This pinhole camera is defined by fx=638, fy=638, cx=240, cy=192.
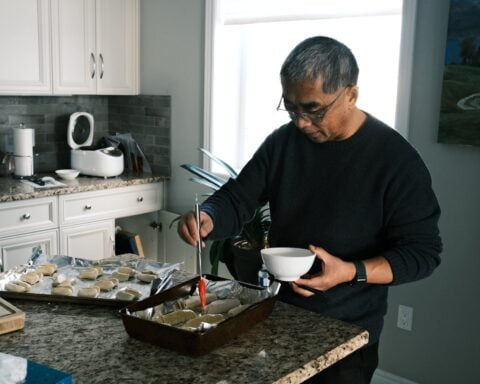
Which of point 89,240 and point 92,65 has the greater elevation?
point 92,65

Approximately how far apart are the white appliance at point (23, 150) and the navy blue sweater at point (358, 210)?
6.98 ft

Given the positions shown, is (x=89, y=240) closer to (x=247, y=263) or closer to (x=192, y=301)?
(x=247, y=263)

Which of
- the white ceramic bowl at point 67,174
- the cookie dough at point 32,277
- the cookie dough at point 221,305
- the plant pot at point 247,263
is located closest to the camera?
the cookie dough at point 221,305

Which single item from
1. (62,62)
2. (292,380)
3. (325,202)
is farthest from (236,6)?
(292,380)

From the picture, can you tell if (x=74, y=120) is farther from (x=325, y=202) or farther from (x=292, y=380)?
(x=292, y=380)

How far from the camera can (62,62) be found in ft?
12.2

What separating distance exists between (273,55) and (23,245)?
169cm

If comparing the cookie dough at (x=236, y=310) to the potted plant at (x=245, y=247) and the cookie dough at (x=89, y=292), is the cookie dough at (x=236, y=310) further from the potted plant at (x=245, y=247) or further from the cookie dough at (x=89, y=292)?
the potted plant at (x=245, y=247)

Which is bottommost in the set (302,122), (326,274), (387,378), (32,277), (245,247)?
(387,378)

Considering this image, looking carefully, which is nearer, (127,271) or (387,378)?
(127,271)

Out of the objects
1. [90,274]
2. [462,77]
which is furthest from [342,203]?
[462,77]

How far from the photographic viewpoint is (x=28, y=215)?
337 cm

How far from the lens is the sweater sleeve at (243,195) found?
193 centimetres

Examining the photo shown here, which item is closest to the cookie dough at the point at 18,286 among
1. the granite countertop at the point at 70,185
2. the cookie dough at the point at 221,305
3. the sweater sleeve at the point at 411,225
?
the cookie dough at the point at 221,305
